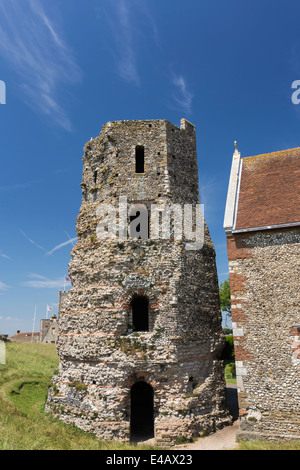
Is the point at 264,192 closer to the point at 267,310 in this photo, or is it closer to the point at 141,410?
the point at 267,310

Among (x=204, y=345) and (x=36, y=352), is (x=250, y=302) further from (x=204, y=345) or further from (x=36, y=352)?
(x=36, y=352)

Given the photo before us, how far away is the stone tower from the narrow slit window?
2.8 inches

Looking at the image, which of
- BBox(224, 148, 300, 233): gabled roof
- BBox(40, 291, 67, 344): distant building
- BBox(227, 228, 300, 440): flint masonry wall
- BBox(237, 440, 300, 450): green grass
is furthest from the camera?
BBox(40, 291, 67, 344): distant building

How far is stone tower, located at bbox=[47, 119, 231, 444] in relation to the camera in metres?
12.3

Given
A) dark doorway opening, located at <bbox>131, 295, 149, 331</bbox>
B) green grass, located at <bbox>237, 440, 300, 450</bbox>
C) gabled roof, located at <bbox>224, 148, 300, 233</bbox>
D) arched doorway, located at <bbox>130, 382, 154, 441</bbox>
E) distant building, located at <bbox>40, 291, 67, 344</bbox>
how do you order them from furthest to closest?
1. distant building, located at <bbox>40, 291, 67, 344</bbox>
2. dark doorway opening, located at <bbox>131, 295, 149, 331</bbox>
3. arched doorway, located at <bbox>130, 382, 154, 441</bbox>
4. gabled roof, located at <bbox>224, 148, 300, 233</bbox>
5. green grass, located at <bbox>237, 440, 300, 450</bbox>

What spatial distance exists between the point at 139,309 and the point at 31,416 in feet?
21.6

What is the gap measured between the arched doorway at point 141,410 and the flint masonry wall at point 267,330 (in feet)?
16.3

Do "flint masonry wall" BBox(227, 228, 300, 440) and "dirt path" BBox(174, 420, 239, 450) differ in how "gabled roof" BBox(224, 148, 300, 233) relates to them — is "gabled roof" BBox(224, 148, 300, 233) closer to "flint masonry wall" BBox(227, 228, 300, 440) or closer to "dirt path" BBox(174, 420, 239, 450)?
"flint masonry wall" BBox(227, 228, 300, 440)

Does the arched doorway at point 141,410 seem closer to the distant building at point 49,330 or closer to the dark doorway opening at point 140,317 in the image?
the dark doorway opening at point 140,317

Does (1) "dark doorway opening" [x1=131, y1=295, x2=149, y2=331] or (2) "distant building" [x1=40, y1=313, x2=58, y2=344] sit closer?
(1) "dark doorway opening" [x1=131, y1=295, x2=149, y2=331]

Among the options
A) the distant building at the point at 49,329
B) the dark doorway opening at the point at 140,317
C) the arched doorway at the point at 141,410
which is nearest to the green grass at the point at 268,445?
the arched doorway at the point at 141,410

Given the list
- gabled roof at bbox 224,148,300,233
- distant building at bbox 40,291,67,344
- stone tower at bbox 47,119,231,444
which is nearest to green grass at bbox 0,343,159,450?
stone tower at bbox 47,119,231,444

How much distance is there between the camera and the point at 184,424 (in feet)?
38.8

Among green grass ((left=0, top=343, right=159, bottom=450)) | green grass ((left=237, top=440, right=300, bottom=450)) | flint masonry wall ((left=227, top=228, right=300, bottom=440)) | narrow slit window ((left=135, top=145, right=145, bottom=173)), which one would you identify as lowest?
green grass ((left=237, top=440, right=300, bottom=450))
